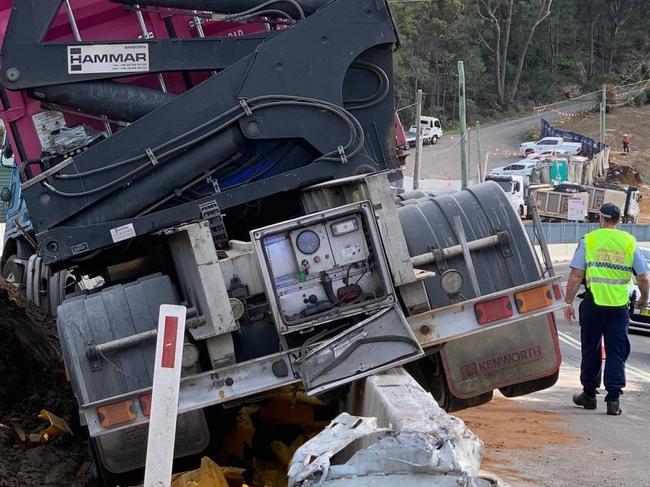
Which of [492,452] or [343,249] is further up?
[343,249]

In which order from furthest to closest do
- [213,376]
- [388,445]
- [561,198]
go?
[561,198]
[213,376]
[388,445]

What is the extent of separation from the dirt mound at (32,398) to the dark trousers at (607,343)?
427cm

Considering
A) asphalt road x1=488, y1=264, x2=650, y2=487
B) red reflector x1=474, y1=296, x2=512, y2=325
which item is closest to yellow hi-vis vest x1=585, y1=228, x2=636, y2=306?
asphalt road x1=488, y1=264, x2=650, y2=487

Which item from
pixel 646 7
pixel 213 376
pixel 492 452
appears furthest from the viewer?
pixel 646 7

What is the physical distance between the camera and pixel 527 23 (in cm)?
8612

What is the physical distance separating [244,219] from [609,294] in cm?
342

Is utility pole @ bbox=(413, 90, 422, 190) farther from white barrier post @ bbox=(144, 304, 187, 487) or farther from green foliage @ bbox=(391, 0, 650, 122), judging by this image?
green foliage @ bbox=(391, 0, 650, 122)

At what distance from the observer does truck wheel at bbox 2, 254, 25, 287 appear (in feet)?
42.1

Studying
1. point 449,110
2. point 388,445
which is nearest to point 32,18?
point 388,445

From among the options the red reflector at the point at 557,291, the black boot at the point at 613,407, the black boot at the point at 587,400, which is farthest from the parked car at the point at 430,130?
the red reflector at the point at 557,291

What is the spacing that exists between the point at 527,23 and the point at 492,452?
268ft

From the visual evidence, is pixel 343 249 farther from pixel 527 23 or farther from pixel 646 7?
pixel 646 7

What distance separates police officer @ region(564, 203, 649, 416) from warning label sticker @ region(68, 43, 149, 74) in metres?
4.07

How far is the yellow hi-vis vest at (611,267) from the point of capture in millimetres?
9516
